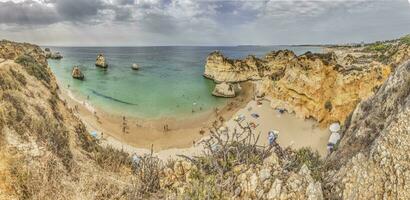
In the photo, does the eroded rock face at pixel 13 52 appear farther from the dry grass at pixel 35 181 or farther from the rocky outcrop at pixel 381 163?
the rocky outcrop at pixel 381 163

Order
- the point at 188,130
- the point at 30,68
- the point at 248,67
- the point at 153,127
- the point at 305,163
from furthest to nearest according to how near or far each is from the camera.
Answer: the point at 248,67 → the point at 153,127 → the point at 188,130 → the point at 30,68 → the point at 305,163

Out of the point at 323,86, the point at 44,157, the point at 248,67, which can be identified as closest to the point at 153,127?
the point at 323,86

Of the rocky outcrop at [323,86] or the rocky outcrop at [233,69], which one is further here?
the rocky outcrop at [233,69]

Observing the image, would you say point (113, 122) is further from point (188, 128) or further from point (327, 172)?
point (327, 172)

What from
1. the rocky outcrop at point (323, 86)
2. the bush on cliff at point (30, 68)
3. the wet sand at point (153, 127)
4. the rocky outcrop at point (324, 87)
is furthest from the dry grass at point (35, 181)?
the rocky outcrop at point (324, 87)

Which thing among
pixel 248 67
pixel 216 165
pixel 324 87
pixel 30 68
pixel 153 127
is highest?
pixel 30 68

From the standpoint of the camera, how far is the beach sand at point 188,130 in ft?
77.9

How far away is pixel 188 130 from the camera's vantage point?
2995cm

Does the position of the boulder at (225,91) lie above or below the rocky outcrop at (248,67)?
below

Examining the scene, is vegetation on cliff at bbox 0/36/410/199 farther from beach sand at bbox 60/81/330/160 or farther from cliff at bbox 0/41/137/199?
beach sand at bbox 60/81/330/160

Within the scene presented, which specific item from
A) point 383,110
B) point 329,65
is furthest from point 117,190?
point 329,65

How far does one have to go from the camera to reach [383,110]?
731 centimetres

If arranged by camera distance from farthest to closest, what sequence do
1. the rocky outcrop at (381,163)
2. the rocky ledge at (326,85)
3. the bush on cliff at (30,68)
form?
the rocky ledge at (326,85) → the bush on cliff at (30,68) → the rocky outcrop at (381,163)

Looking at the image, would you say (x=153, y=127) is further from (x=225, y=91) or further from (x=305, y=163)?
(x=305, y=163)
